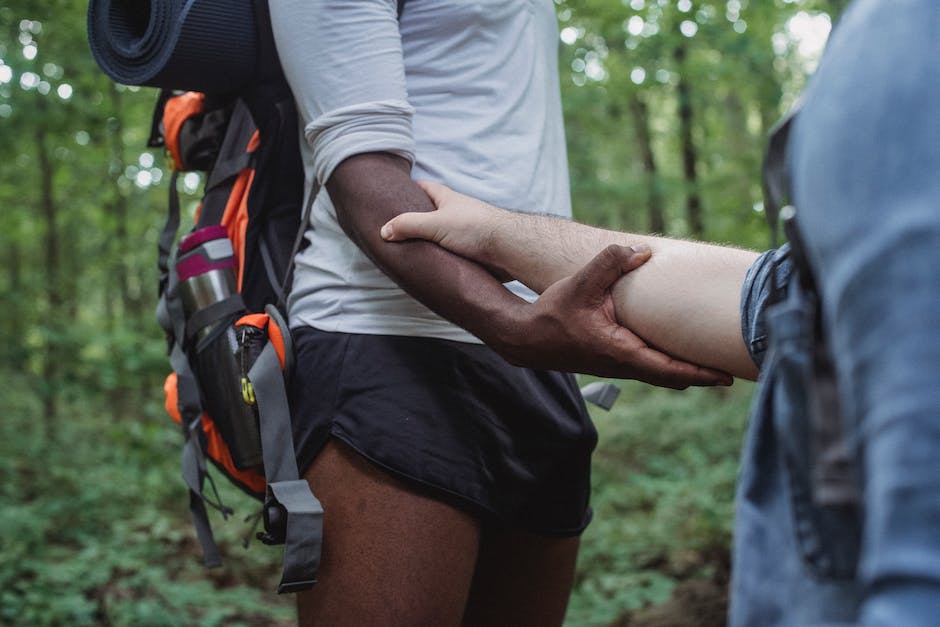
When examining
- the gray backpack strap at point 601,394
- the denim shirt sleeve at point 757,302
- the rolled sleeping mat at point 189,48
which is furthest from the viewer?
the gray backpack strap at point 601,394

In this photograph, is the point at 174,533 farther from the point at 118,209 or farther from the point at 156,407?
Result: the point at 118,209

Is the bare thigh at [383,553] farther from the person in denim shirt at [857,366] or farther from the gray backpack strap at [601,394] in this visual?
the person in denim shirt at [857,366]

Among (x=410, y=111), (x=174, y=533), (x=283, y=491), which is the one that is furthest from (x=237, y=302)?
(x=174, y=533)

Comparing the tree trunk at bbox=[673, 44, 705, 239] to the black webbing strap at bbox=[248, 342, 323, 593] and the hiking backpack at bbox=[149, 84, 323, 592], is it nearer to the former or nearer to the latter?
the hiking backpack at bbox=[149, 84, 323, 592]

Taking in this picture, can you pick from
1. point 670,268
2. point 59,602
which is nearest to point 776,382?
point 670,268

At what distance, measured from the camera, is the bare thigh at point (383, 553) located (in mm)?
1391

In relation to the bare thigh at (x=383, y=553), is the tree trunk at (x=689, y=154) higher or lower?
lower

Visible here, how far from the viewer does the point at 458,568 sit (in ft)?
4.73

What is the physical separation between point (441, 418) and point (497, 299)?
0.29m

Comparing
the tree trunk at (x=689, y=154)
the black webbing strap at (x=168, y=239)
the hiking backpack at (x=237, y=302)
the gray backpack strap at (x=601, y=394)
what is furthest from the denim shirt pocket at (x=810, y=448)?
the tree trunk at (x=689, y=154)

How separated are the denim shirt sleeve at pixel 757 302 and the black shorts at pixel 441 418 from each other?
50cm

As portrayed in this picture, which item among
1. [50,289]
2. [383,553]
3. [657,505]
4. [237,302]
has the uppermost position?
[237,302]

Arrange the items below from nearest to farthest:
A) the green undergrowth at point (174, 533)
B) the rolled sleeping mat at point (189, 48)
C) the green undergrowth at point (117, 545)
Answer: the rolled sleeping mat at point (189, 48)
the green undergrowth at point (117, 545)
the green undergrowth at point (174, 533)

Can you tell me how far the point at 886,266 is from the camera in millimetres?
514
